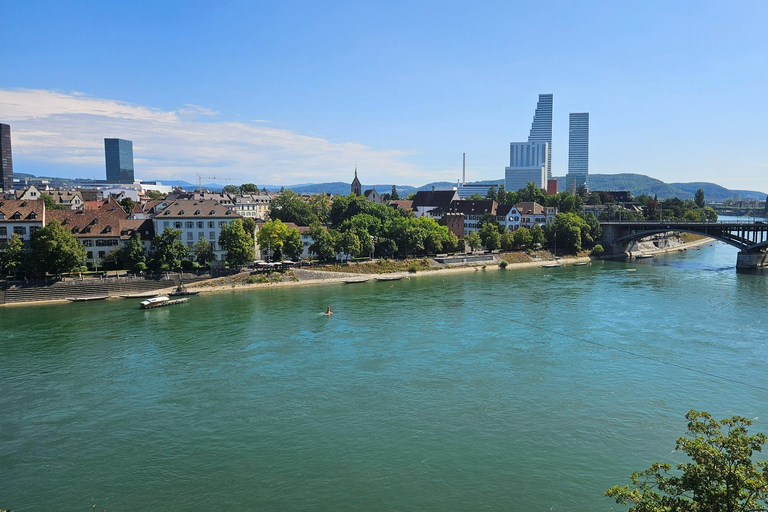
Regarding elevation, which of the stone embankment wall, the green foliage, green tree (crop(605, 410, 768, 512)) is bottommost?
the stone embankment wall

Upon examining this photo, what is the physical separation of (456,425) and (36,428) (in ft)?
48.5

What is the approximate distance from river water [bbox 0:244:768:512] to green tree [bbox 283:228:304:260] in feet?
46.8

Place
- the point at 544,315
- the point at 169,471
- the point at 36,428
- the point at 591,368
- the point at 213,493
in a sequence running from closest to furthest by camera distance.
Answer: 1. the point at 213,493
2. the point at 169,471
3. the point at 36,428
4. the point at 591,368
5. the point at 544,315

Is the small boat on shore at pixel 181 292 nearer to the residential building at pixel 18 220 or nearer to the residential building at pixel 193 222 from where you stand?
the residential building at pixel 193 222

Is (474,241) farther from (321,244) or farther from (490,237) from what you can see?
(321,244)

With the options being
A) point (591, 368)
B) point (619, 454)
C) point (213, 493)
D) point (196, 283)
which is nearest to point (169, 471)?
point (213, 493)

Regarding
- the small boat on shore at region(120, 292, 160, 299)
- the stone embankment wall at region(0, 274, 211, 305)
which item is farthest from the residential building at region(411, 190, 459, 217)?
the small boat on shore at region(120, 292, 160, 299)

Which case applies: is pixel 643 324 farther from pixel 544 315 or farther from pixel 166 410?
pixel 166 410

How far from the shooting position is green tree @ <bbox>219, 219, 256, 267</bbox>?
4597cm

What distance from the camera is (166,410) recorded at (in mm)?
19766

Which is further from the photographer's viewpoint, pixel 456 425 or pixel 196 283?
pixel 196 283

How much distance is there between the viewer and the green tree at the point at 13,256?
39.7m

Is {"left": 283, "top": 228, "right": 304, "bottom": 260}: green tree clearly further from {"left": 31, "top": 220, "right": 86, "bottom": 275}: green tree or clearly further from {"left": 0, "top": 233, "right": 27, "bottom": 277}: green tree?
{"left": 0, "top": 233, "right": 27, "bottom": 277}: green tree

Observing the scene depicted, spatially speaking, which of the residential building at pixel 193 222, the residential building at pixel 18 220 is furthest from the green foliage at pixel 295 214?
the residential building at pixel 18 220
